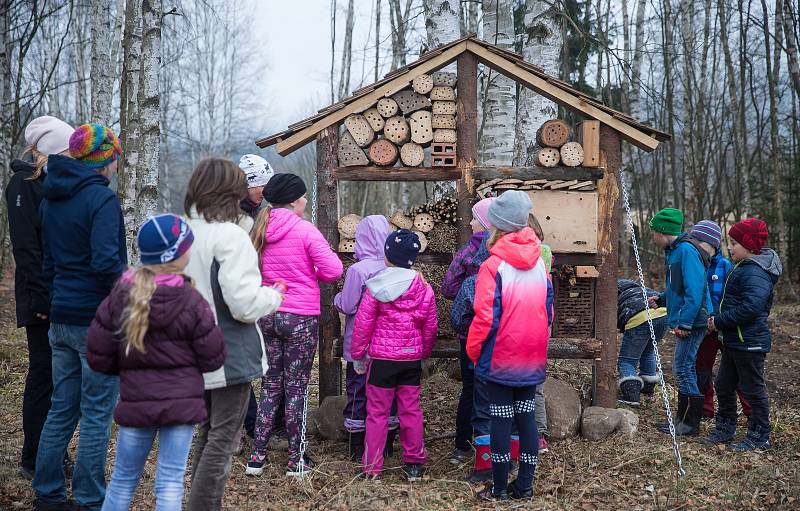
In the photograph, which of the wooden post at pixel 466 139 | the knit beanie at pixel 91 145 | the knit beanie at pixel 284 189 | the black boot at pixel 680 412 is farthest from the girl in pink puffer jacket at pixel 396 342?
the black boot at pixel 680 412

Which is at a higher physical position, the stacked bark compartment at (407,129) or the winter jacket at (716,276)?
the stacked bark compartment at (407,129)

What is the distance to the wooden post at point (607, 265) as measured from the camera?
20.6ft

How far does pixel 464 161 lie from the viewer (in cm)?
629

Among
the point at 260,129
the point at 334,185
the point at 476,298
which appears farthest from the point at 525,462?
the point at 260,129

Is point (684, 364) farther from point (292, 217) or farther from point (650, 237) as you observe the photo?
point (650, 237)

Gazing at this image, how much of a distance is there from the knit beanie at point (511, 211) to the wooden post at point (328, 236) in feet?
6.53

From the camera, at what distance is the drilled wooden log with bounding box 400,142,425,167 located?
623cm

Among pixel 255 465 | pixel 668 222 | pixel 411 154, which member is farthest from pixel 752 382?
pixel 255 465

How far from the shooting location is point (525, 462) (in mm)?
4703

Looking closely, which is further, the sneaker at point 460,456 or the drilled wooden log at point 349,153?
the drilled wooden log at point 349,153

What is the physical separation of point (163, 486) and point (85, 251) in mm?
1426

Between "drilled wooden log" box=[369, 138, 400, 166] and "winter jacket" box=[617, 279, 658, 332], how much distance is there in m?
2.88

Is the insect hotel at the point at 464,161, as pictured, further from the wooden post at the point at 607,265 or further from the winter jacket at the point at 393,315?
the winter jacket at the point at 393,315

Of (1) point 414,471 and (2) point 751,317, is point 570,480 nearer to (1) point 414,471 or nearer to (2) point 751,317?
(1) point 414,471
